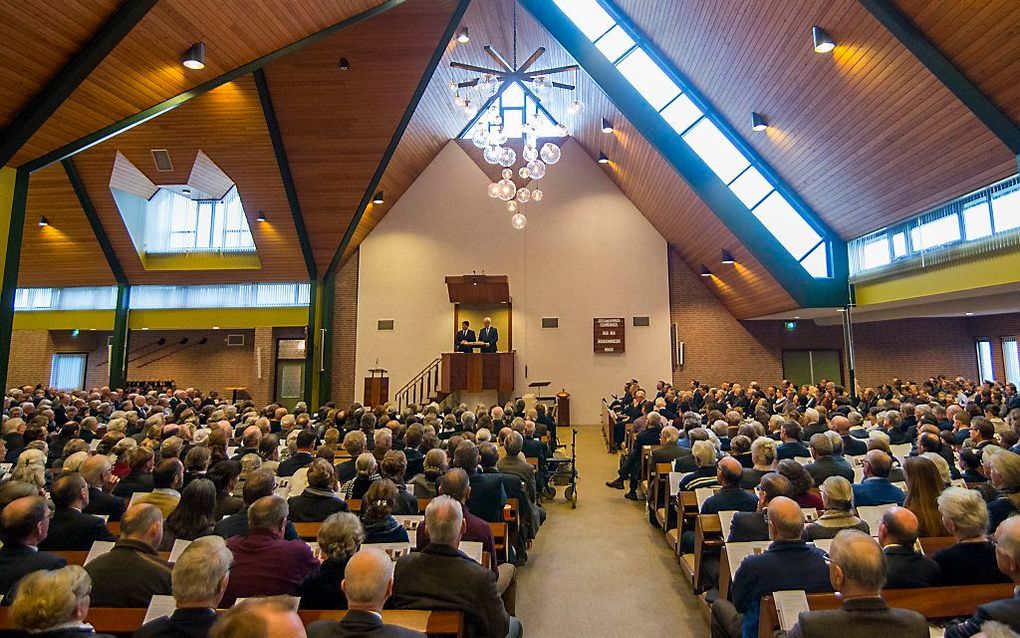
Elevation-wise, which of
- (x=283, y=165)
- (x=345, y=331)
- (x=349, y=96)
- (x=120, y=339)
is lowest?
(x=120, y=339)

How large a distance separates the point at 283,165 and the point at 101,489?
8.33 meters

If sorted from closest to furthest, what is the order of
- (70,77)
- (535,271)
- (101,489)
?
1. (101,489)
2. (70,77)
3. (535,271)

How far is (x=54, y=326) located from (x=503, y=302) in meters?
12.3

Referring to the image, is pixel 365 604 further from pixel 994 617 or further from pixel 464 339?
pixel 464 339

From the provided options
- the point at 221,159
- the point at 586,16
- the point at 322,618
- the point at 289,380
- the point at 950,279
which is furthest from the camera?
the point at 289,380

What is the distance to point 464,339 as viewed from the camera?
12836 mm

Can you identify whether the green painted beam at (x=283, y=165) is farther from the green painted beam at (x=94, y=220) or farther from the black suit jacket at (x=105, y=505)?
the black suit jacket at (x=105, y=505)

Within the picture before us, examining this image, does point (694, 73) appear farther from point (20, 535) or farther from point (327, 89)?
point (20, 535)

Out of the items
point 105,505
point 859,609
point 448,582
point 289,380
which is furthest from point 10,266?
point 289,380

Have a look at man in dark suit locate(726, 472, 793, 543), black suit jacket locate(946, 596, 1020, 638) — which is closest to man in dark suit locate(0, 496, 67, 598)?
man in dark suit locate(726, 472, 793, 543)

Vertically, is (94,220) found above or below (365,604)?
above

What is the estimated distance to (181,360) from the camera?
50.5 feet

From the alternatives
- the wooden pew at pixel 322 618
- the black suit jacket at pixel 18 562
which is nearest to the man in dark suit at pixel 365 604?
the wooden pew at pixel 322 618

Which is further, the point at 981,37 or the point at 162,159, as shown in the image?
the point at 162,159
